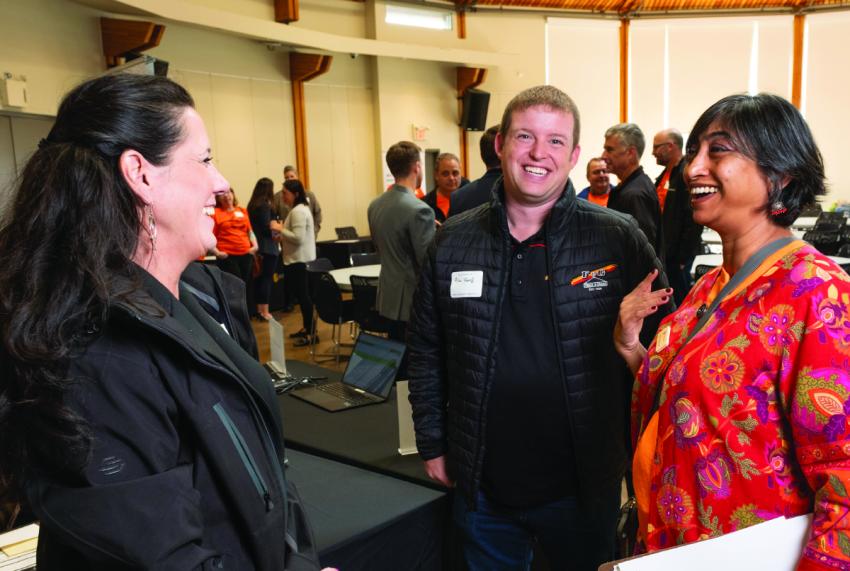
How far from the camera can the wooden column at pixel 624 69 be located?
12695 millimetres

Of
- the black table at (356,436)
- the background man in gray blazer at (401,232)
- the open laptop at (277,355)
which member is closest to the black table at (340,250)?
the background man in gray blazer at (401,232)

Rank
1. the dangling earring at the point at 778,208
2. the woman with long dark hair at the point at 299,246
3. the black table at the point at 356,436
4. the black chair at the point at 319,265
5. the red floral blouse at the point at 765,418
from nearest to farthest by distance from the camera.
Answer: the red floral blouse at the point at 765,418 → the dangling earring at the point at 778,208 → the black table at the point at 356,436 → the black chair at the point at 319,265 → the woman with long dark hair at the point at 299,246

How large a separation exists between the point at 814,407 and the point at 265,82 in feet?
31.4

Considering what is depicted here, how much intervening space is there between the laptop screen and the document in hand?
1508 mm

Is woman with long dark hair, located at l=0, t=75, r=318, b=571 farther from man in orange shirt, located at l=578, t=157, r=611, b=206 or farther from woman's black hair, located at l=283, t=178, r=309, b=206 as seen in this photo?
woman's black hair, located at l=283, t=178, r=309, b=206

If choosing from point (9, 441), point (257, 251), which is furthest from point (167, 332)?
point (257, 251)

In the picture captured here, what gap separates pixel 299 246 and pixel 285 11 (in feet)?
13.1

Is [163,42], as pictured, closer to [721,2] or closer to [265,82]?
[265,82]

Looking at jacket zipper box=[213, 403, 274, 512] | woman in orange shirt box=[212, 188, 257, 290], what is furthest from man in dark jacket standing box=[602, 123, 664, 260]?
woman in orange shirt box=[212, 188, 257, 290]

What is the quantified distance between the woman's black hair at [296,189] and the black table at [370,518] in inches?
217

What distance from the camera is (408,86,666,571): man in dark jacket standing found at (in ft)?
5.54

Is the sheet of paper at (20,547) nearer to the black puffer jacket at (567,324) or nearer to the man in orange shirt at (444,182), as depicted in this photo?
the black puffer jacket at (567,324)

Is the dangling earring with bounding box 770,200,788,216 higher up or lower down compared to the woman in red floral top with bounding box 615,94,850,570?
higher up

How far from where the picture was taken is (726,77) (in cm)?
1283
